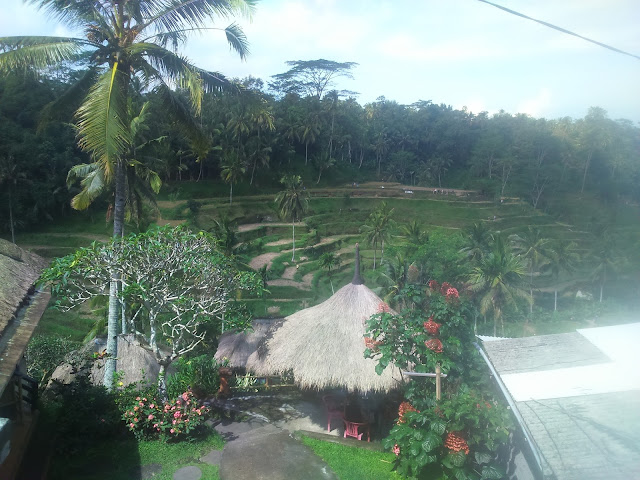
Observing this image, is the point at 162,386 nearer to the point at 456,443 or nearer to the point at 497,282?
the point at 456,443

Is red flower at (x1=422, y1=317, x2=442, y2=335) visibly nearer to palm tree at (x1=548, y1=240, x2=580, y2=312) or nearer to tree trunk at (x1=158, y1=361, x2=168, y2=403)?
tree trunk at (x1=158, y1=361, x2=168, y2=403)

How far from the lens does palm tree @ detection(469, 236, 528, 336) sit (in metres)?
20.5

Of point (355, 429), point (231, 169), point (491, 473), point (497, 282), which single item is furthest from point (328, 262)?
point (491, 473)

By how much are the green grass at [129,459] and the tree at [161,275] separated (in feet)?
2.85

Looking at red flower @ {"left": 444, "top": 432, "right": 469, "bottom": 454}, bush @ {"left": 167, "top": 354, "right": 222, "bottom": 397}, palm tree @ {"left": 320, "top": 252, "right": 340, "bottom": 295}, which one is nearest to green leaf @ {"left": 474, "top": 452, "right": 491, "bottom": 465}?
red flower @ {"left": 444, "top": 432, "right": 469, "bottom": 454}

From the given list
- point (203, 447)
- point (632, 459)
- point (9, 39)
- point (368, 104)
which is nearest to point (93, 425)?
point (203, 447)

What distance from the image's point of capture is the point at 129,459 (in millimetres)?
6633

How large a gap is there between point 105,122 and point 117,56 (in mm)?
1650

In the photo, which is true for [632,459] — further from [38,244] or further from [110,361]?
[38,244]

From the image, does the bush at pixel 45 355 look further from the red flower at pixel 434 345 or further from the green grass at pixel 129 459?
the red flower at pixel 434 345

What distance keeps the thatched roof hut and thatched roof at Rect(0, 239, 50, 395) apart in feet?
13.1

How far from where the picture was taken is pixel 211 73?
7.76m

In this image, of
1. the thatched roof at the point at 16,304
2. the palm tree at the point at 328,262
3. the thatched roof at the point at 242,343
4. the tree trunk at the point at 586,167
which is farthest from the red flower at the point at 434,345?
the tree trunk at the point at 586,167

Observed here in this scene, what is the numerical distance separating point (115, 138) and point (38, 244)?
78.3 feet
